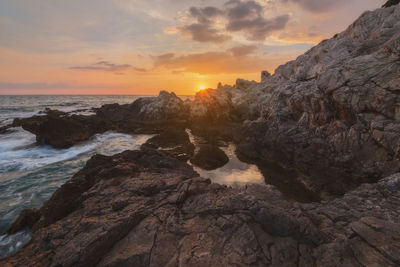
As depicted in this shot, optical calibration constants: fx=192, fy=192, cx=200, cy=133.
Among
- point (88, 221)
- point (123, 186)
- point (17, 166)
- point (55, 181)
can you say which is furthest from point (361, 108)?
point (17, 166)

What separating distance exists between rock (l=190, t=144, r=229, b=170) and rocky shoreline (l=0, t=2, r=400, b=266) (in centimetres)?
13

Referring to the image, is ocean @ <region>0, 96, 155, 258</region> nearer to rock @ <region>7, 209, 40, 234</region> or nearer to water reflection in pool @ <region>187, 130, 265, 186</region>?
rock @ <region>7, 209, 40, 234</region>

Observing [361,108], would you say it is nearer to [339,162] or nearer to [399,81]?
[399,81]

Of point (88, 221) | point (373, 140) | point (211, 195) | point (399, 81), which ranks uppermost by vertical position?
point (399, 81)

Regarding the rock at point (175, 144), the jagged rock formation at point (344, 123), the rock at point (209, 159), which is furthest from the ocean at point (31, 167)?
the jagged rock formation at point (344, 123)

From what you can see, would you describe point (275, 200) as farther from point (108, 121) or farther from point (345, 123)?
point (108, 121)

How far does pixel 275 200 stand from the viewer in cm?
930

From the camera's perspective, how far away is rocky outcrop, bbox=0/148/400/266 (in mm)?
6395

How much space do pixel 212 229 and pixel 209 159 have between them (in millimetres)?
14607

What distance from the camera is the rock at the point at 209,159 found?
70.2 feet

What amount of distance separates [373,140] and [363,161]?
174 centimetres

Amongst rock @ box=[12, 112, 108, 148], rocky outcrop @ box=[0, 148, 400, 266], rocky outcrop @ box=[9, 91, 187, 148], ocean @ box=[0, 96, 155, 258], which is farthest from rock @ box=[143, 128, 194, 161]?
rocky outcrop @ box=[0, 148, 400, 266]

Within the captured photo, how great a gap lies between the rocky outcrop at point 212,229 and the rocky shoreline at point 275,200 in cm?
4

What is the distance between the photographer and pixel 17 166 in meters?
21.5
